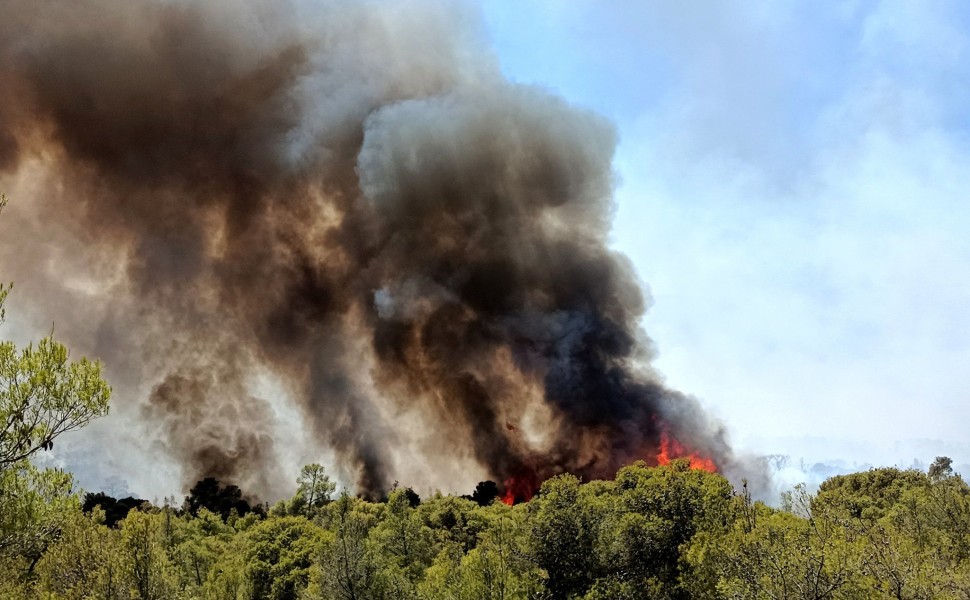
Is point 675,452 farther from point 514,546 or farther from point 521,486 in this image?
point 514,546

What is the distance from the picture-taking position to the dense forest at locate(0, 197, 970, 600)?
805 inches

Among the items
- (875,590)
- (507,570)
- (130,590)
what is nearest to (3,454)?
(130,590)

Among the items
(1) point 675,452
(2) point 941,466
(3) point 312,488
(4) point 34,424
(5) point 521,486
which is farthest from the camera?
(5) point 521,486

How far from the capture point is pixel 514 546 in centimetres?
3850

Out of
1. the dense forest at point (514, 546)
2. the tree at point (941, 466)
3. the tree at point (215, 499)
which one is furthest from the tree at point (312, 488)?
the tree at point (941, 466)

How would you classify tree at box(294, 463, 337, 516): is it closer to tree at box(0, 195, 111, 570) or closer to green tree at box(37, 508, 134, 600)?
green tree at box(37, 508, 134, 600)

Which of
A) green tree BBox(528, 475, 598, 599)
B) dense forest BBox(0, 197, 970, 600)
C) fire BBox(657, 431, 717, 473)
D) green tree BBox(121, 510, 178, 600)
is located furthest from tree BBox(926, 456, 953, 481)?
green tree BBox(121, 510, 178, 600)

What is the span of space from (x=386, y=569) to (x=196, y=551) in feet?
95.3

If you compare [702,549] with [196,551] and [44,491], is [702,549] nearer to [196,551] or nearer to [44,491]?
[44,491]

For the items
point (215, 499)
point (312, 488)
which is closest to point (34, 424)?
point (312, 488)

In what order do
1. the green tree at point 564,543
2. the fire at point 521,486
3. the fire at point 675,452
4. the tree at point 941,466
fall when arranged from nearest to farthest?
1. the green tree at point 564,543
2. the tree at point 941,466
3. the fire at point 675,452
4. the fire at point 521,486

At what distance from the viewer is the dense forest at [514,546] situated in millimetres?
20438

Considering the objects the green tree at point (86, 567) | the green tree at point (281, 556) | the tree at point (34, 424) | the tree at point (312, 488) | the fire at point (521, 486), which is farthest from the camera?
the fire at point (521, 486)

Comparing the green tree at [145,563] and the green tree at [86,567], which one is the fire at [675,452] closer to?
the green tree at [145,563]
